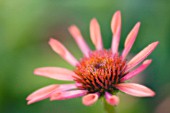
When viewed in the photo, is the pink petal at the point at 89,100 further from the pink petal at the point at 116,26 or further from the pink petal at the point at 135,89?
the pink petal at the point at 116,26

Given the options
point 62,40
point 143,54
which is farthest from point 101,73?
point 62,40

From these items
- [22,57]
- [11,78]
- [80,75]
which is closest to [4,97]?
[11,78]

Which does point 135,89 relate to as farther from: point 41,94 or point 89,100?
point 41,94

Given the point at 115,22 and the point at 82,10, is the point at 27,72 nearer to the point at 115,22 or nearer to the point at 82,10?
the point at 82,10

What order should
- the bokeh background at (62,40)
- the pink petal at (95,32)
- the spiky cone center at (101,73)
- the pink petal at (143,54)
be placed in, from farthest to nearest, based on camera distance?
the bokeh background at (62,40)
the pink petal at (95,32)
the spiky cone center at (101,73)
the pink petal at (143,54)

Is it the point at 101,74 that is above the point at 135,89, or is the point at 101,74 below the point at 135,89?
above

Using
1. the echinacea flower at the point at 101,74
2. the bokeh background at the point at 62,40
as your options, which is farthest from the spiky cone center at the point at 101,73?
the bokeh background at the point at 62,40
